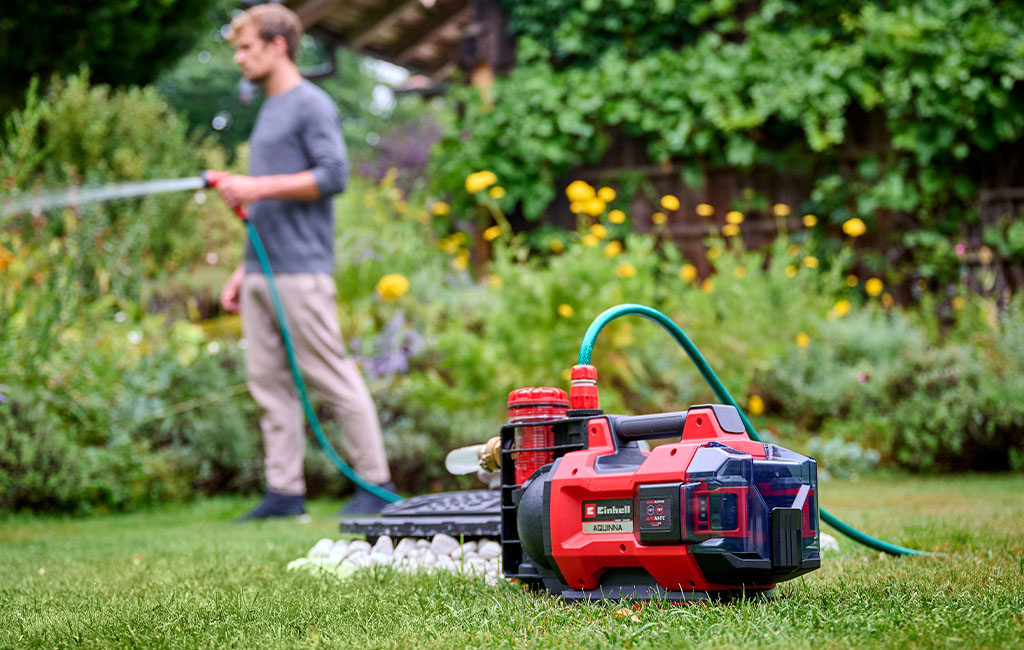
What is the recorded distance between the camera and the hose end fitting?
7.00 feet

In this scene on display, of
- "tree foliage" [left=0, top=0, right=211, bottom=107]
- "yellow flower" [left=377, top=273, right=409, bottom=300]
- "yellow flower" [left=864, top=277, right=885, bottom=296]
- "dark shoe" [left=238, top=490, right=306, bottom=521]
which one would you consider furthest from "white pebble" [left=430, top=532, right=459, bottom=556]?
"tree foliage" [left=0, top=0, right=211, bottom=107]

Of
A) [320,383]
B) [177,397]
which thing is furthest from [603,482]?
[177,397]

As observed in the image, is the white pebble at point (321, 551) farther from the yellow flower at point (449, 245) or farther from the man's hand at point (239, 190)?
the yellow flower at point (449, 245)

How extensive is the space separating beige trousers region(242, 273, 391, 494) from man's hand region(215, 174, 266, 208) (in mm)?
334

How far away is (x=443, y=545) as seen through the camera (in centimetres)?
283

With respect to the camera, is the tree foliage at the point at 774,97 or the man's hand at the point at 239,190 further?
the tree foliage at the point at 774,97

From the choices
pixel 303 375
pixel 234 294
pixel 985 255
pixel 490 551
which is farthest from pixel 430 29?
pixel 490 551

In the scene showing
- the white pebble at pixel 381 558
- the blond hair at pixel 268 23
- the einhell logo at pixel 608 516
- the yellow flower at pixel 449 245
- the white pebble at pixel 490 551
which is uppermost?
the blond hair at pixel 268 23

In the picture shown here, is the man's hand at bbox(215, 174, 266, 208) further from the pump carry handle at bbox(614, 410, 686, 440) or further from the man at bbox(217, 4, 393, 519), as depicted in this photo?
the pump carry handle at bbox(614, 410, 686, 440)

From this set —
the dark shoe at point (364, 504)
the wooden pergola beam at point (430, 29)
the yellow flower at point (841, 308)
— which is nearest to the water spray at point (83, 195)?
the dark shoe at point (364, 504)

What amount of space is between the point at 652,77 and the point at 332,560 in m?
6.03

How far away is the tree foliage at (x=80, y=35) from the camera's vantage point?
7.00 metres

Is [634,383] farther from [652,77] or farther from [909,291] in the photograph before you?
[652,77]

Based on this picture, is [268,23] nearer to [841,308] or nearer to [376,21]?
[841,308]
